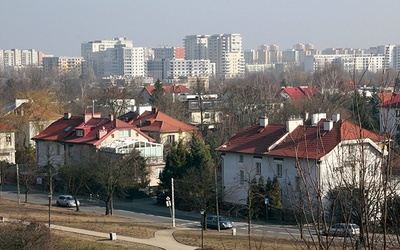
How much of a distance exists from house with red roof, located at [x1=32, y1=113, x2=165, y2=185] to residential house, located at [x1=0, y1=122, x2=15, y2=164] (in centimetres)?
314

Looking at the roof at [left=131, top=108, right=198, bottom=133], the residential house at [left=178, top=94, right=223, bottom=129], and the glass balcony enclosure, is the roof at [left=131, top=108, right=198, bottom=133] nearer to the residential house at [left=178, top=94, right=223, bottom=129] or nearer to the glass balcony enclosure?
the glass balcony enclosure

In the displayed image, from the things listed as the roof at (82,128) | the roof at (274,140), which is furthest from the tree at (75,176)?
the roof at (274,140)

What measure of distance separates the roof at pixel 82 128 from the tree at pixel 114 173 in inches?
164

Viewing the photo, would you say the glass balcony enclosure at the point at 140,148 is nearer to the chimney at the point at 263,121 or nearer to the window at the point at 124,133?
the window at the point at 124,133

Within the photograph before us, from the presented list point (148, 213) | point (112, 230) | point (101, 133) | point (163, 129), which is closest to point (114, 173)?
point (148, 213)

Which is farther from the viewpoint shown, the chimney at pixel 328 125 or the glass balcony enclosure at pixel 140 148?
the glass balcony enclosure at pixel 140 148

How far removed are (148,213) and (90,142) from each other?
352 inches

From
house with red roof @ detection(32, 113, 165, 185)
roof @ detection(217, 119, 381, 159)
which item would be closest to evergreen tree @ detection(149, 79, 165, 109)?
house with red roof @ detection(32, 113, 165, 185)

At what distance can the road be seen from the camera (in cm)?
2802

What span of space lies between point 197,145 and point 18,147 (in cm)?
1949

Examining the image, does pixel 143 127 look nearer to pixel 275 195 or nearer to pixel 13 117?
pixel 13 117

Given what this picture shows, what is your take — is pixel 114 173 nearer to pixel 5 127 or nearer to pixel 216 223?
pixel 216 223

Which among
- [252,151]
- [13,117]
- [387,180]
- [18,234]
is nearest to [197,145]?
[252,151]

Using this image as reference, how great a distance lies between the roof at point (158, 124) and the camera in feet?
153
